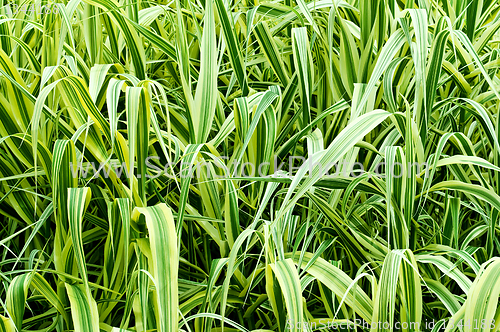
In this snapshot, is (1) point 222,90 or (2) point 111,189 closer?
(2) point 111,189

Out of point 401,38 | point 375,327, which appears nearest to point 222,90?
point 401,38

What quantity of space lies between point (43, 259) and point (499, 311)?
578mm

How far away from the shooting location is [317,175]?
1.63 ft

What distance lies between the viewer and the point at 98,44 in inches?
29.7

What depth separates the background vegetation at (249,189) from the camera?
0.51 meters

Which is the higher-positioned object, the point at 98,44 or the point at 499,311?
the point at 98,44

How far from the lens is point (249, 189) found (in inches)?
25.8

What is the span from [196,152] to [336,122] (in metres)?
0.26

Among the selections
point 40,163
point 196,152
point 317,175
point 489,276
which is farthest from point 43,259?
point 489,276

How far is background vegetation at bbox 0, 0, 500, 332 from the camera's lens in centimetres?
51

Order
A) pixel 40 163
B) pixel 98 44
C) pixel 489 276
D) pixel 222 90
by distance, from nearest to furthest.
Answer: pixel 489 276
pixel 40 163
pixel 98 44
pixel 222 90

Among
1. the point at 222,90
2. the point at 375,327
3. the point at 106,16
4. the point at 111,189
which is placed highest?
the point at 106,16

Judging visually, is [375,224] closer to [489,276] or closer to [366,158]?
[366,158]

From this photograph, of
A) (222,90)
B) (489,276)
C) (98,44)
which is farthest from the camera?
(222,90)
